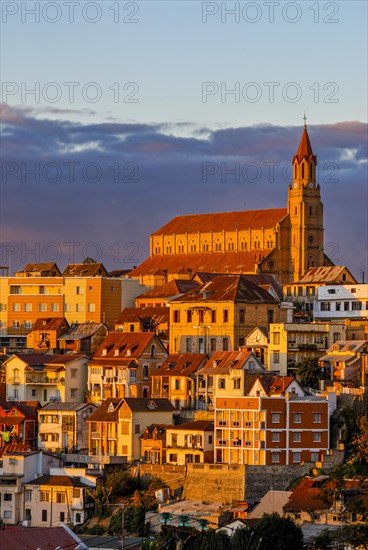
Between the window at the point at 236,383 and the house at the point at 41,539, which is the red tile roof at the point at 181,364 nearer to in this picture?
the window at the point at 236,383

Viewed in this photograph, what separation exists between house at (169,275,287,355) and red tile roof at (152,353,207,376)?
339 cm

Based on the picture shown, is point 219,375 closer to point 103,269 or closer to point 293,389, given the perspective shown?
point 293,389

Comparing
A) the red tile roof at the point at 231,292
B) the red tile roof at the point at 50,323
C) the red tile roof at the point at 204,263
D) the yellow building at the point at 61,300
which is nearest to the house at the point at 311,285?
the red tile roof at the point at 231,292

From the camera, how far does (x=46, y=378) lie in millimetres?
86688

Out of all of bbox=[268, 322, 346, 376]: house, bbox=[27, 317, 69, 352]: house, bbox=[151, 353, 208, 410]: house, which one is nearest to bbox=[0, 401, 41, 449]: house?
bbox=[151, 353, 208, 410]: house

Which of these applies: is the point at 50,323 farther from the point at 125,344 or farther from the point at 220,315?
the point at 220,315

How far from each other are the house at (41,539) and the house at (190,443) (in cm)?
1357

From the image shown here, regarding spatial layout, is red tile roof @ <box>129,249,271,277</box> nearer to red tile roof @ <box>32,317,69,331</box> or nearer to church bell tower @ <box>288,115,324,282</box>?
church bell tower @ <box>288,115,324,282</box>

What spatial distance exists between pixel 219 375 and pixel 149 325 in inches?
724

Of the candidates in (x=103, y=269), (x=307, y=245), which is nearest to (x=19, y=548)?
(x=103, y=269)

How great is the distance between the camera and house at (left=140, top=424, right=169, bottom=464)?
76125 millimetres

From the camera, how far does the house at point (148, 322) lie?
314ft

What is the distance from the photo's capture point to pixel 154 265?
142 metres

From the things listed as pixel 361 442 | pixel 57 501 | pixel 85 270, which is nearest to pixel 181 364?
pixel 57 501
